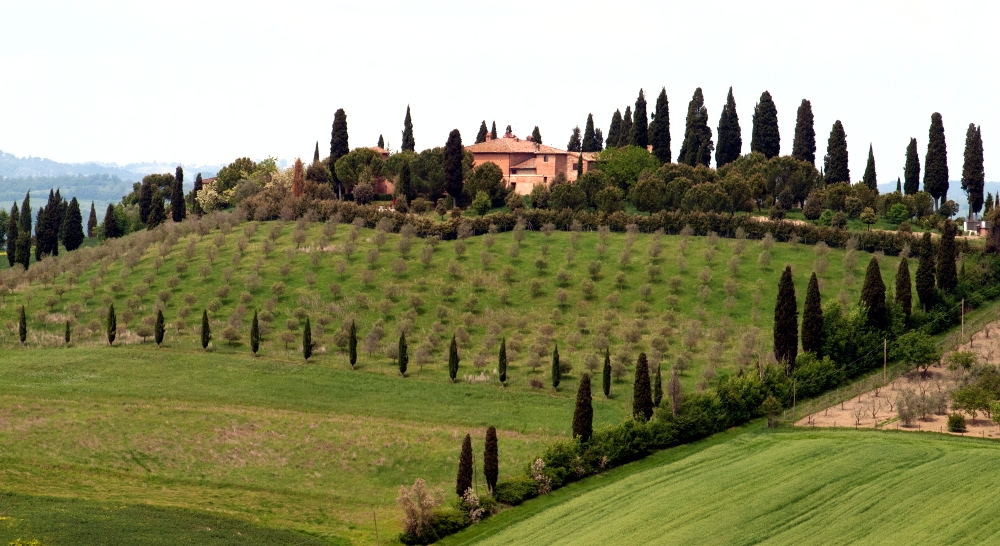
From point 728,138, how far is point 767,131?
4050 mm

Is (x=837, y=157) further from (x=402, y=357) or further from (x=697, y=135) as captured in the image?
(x=402, y=357)

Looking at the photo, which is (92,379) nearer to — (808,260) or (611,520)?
(611,520)

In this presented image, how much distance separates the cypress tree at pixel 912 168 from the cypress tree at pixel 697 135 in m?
21.9

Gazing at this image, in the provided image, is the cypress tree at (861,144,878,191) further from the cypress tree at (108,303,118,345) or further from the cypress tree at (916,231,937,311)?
the cypress tree at (108,303,118,345)

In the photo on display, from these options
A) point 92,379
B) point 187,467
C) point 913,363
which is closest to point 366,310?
point 92,379

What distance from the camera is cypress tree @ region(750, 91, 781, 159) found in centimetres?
13025

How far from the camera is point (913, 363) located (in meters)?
73.4

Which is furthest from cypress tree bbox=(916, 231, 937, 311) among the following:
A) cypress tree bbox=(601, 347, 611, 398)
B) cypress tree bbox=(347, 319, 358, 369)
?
cypress tree bbox=(347, 319, 358, 369)

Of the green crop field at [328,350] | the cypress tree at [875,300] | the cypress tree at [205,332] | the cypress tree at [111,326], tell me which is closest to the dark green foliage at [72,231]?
the green crop field at [328,350]

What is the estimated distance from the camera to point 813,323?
7450cm

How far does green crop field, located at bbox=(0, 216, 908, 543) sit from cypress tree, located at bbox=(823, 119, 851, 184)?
25.0 metres

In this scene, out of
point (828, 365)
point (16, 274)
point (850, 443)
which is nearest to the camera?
point (850, 443)

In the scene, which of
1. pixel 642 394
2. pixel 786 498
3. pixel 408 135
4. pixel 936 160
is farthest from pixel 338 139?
pixel 786 498

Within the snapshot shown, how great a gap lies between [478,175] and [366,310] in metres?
33.4
